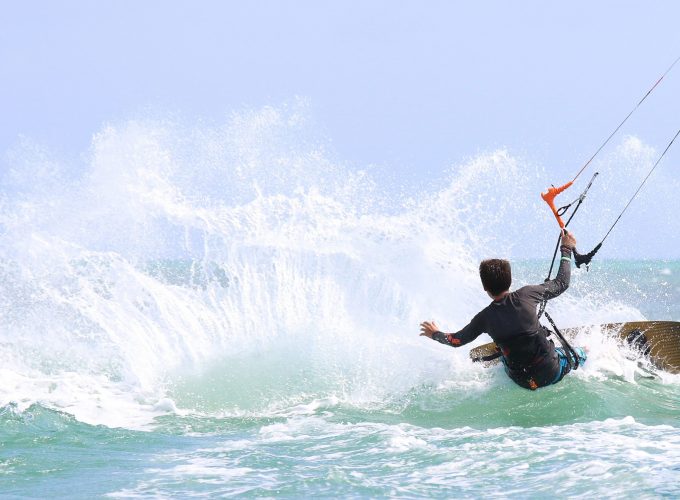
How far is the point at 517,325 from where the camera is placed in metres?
8.11

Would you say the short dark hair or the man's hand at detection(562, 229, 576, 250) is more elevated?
the man's hand at detection(562, 229, 576, 250)

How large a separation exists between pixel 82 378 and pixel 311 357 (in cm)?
316

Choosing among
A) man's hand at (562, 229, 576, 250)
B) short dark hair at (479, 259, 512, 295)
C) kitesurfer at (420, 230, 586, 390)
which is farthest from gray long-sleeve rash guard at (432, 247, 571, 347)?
man's hand at (562, 229, 576, 250)

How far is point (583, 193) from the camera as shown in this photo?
9609 millimetres

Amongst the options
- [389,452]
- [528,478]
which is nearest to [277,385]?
[389,452]

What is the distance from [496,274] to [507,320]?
0.50 metres

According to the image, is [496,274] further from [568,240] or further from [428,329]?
[568,240]

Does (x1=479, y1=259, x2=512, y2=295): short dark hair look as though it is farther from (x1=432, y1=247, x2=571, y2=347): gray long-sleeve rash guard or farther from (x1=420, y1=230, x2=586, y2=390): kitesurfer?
(x1=432, y1=247, x2=571, y2=347): gray long-sleeve rash guard

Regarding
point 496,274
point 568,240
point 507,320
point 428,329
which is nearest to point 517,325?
point 507,320

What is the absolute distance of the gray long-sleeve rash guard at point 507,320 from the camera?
317 inches

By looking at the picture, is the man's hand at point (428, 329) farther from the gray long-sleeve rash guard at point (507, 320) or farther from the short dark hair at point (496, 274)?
the short dark hair at point (496, 274)

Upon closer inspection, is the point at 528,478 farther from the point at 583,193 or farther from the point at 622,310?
the point at 622,310

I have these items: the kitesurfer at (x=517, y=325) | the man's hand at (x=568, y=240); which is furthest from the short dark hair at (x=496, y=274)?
the man's hand at (x=568, y=240)

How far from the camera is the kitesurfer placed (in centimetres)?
800
